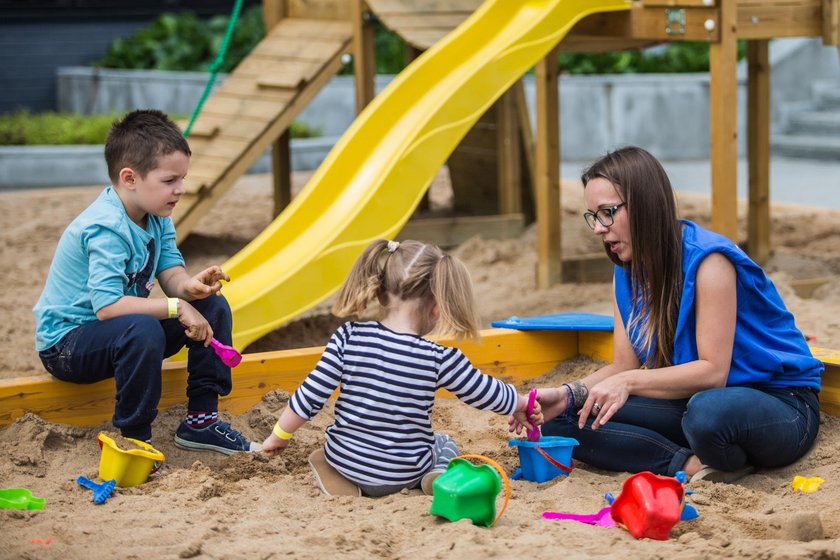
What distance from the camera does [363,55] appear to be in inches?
248

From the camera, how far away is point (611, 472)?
127 inches

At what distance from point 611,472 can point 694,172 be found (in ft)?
26.7

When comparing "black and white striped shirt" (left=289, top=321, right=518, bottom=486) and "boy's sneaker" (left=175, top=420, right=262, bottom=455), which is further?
"boy's sneaker" (left=175, top=420, right=262, bottom=455)

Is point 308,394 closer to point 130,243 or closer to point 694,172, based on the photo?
point 130,243

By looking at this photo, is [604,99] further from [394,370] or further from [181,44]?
[394,370]

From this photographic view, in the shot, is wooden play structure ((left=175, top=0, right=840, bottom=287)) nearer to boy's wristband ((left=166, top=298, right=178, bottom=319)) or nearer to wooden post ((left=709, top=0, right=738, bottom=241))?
wooden post ((left=709, top=0, right=738, bottom=241))

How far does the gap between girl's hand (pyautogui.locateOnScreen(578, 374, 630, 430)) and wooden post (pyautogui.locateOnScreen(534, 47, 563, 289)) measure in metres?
2.75

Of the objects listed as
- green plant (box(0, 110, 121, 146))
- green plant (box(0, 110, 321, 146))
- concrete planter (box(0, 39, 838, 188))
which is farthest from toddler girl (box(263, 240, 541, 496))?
concrete planter (box(0, 39, 838, 188))

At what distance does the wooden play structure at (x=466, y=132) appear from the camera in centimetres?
366

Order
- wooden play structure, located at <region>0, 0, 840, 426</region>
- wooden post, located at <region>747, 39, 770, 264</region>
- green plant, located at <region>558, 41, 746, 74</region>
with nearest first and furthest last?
wooden play structure, located at <region>0, 0, 840, 426</region> → wooden post, located at <region>747, 39, 770, 264</region> → green plant, located at <region>558, 41, 746, 74</region>

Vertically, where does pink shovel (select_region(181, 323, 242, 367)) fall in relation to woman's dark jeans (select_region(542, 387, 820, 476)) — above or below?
above

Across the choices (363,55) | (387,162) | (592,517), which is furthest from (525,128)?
(592,517)

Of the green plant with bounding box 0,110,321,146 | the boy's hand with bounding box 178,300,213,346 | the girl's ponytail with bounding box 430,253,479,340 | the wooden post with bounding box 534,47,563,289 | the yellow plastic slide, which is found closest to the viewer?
the girl's ponytail with bounding box 430,253,479,340

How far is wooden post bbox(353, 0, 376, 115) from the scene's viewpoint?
629 cm
